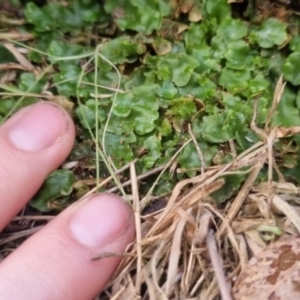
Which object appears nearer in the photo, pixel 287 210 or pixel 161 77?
pixel 287 210

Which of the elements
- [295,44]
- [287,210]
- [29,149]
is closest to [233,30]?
[295,44]

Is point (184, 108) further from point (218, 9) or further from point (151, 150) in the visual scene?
point (218, 9)

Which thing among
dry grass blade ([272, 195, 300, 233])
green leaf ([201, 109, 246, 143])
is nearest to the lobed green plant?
green leaf ([201, 109, 246, 143])

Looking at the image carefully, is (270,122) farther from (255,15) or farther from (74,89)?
(74,89)

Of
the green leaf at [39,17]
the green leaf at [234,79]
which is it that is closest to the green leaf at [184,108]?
the green leaf at [234,79]

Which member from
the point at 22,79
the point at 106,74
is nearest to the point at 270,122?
the point at 106,74

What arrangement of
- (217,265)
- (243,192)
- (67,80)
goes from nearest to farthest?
(217,265), (243,192), (67,80)
